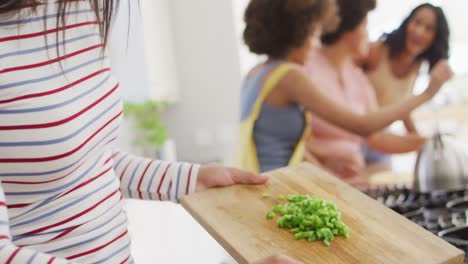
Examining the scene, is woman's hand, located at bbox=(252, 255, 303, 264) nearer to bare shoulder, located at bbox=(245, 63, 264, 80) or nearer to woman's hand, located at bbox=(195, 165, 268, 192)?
woman's hand, located at bbox=(195, 165, 268, 192)

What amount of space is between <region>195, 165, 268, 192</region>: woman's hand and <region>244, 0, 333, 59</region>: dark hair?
608mm

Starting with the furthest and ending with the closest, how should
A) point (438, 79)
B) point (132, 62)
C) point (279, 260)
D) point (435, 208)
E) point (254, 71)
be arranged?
1. point (132, 62)
2. point (254, 71)
3. point (438, 79)
4. point (435, 208)
5. point (279, 260)

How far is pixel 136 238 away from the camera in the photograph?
1.07 metres

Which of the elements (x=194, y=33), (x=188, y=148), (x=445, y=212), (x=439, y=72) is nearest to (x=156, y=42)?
(x=194, y=33)

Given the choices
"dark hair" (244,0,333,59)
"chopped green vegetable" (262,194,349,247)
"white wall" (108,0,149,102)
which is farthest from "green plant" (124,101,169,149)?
"chopped green vegetable" (262,194,349,247)

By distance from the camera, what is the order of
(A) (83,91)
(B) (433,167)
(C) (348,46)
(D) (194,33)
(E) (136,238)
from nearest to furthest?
(A) (83,91)
(E) (136,238)
(B) (433,167)
(C) (348,46)
(D) (194,33)

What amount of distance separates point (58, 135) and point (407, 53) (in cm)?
110

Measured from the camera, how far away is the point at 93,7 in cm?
67

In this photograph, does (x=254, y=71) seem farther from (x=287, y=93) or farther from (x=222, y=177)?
(x=222, y=177)

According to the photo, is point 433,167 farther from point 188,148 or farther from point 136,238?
point 188,148

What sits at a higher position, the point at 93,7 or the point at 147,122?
the point at 93,7

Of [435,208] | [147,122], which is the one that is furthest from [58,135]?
[147,122]

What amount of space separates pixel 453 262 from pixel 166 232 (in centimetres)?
59

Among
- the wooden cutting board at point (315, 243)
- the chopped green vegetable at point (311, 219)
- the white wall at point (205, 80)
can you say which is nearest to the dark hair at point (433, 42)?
the wooden cutting board at point (315, 243)
